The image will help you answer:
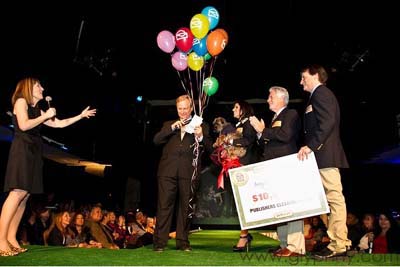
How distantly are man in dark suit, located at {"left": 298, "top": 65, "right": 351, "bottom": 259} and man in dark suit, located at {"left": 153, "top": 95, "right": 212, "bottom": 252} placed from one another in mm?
1172

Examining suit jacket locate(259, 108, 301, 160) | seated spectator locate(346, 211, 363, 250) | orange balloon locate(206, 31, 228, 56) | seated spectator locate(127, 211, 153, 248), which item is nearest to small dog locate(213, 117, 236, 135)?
suit jacket locate(259, 108, 301, 160)

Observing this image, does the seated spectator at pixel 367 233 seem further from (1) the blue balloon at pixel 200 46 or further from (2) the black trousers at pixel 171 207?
(1) the blue balloon at pixel 200 46

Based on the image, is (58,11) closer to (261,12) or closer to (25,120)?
(261,12)

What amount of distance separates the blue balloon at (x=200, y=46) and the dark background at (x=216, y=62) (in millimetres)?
2512

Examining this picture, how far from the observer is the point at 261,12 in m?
9.13

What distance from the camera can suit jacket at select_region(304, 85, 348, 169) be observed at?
396 centimetres

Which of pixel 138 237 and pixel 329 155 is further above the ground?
pixel 329 155

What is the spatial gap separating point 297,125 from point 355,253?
1238mm

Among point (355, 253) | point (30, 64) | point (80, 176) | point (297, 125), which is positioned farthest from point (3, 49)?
point (80, 176)

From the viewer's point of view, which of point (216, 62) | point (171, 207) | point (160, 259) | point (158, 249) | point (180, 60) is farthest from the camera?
A: point (216, 62)

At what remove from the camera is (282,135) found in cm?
428

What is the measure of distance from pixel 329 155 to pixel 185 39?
3.14 m

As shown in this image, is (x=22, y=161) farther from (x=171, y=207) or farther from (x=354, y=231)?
(x=354, y=231)

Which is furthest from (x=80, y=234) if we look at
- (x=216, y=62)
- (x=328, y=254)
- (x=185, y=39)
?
(x=216, y=62)
